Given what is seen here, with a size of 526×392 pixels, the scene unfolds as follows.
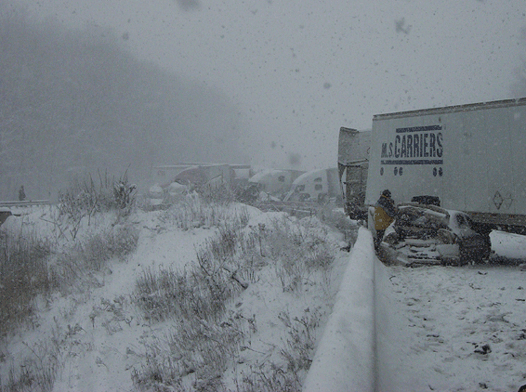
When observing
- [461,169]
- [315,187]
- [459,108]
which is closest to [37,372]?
[461,169]

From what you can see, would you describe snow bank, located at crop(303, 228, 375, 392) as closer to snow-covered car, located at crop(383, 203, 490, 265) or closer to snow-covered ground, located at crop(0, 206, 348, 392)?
snow-covered ground, located at crop(0, 206, 348, 392)

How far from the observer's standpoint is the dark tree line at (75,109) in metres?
43.2

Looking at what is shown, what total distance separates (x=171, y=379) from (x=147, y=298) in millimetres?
2497

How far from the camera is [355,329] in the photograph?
8.59 ft

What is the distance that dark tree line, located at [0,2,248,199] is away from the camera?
4316cm

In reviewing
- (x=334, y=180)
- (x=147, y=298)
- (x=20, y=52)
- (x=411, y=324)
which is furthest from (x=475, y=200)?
(x=20, y=52)

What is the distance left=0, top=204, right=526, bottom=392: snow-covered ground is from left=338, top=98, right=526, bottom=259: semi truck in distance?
1.26 m

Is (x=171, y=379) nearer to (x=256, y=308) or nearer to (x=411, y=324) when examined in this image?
(x=256, y=308)

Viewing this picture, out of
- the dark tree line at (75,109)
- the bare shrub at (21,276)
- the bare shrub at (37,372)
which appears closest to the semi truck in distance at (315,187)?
the bare shrub at (21,276)

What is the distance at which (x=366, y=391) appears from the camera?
1.99 metres

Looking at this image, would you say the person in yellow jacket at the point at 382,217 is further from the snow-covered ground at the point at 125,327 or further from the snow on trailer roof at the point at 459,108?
the snow on trailer roof at the point at 459,108

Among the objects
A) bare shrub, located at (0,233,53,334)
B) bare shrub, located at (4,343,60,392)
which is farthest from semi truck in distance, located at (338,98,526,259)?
bare shrub, located at (0,233,53,334)

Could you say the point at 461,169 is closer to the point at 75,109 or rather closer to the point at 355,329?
the point at 355,329

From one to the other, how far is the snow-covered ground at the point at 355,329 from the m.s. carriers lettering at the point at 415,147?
355 cm
